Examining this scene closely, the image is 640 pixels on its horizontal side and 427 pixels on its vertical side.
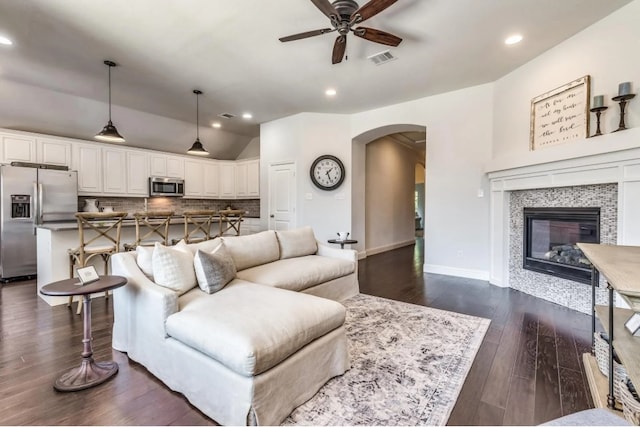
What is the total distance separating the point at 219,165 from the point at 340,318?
266 inches

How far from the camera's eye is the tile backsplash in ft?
20.0

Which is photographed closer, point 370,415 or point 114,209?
point 370,415

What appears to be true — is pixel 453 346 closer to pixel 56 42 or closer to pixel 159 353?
pixel 159 353

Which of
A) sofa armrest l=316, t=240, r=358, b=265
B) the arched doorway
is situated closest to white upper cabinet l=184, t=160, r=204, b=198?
the arched doorway

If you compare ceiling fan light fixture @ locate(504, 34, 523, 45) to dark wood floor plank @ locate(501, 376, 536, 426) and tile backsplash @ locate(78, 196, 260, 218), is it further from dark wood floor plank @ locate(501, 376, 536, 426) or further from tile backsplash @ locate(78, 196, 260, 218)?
tile backsplash @ locate(78, 196, 260, 218)

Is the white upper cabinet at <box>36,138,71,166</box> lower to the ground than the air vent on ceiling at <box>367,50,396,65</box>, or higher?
lower

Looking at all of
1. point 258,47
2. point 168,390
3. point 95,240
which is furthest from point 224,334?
point 258,47

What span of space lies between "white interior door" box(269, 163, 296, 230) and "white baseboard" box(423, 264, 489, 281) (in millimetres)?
2700

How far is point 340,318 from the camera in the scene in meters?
2.01

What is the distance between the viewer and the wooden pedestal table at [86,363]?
1.88 meters

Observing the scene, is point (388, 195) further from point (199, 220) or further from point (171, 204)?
point (171, 204)

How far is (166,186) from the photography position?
6578 mm

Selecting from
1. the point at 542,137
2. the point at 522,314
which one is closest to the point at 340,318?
the point at 522,314

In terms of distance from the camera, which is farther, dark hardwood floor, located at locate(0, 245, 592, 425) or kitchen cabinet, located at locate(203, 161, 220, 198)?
kitchen cabinet, located at locate(203, 161, 220, 198)
